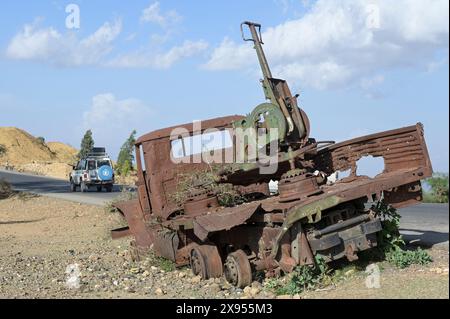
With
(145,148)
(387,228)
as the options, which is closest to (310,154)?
(387,228)

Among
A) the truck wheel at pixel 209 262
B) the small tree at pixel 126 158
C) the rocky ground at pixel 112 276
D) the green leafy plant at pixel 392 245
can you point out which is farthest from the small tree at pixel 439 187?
the small tree at pixel 126 158

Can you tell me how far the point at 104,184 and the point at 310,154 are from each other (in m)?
24.7

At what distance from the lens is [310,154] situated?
8367mm

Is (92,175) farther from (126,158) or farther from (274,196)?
(274,196)

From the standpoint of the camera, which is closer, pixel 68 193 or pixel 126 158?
pixel 68 193

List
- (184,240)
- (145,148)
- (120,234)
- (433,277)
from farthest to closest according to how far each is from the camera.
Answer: (120,234) < (145,148) < (184,240) < (433,277)

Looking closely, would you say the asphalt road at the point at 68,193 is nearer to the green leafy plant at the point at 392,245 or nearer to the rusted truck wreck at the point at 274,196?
the rusted truck wreck at the point at 274,196

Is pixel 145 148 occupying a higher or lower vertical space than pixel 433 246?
higher

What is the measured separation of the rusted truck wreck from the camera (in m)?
7.02

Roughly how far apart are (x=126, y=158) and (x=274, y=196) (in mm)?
39617

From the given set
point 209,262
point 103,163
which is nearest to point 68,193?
point 103,163

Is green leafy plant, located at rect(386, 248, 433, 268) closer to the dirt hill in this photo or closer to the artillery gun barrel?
the artillery gun barrel

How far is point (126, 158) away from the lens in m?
47.1

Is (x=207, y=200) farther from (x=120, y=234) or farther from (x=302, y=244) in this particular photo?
(x=120, y=234)
